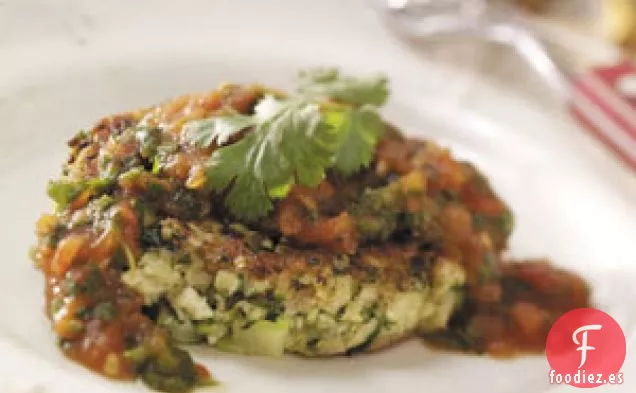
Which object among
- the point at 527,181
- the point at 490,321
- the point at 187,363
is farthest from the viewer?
the point at 527,181

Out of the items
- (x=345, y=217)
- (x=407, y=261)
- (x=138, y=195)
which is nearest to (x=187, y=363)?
(x=138, y=195)

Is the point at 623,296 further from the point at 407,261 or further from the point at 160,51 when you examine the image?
the point at 160,51

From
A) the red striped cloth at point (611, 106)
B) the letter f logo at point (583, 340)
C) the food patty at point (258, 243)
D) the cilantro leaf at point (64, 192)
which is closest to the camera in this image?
the food patty at point (258, 243)

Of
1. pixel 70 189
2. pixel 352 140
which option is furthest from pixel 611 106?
pixel 70 189

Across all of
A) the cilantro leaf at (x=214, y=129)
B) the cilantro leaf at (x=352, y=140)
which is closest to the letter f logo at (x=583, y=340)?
the cilantro leaf at (x=352, y=140)

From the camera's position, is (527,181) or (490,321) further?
(527,181)

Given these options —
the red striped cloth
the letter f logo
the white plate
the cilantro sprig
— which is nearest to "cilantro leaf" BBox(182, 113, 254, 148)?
the cilantro sprig

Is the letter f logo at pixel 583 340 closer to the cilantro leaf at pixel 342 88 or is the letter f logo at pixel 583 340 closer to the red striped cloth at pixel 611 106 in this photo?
the red striped cloth at pixel 611 106
